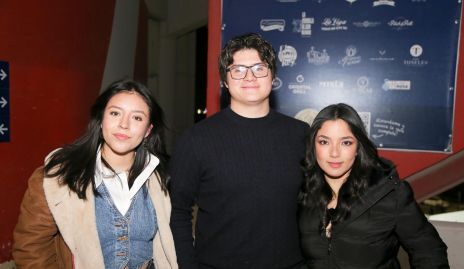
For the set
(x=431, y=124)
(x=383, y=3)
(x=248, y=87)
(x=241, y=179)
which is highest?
(x=383, y=3)

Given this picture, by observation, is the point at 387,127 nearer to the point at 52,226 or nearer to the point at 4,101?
the point at 52,226

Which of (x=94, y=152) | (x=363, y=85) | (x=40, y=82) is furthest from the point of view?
(x=40, y=82)

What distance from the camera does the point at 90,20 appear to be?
4.16 m

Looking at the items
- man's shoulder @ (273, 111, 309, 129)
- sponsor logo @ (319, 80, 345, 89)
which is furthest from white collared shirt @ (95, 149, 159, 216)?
sponsor logo @ (319, 80, 345, 89)

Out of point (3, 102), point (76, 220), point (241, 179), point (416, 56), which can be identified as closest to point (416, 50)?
point (416, 56)

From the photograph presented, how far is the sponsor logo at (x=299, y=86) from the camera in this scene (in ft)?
9.98

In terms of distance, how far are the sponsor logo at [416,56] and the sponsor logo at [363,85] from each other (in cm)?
32

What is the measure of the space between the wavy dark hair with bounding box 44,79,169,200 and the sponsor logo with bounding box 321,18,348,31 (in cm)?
162

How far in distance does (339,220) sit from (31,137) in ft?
9.32

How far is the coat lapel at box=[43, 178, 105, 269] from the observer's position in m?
1.69

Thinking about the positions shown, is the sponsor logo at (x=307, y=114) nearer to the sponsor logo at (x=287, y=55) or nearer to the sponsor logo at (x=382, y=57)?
the sponsor logo at (x=287, y=55)

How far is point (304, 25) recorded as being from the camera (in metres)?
3.01

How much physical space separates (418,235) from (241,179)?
2.54 feet

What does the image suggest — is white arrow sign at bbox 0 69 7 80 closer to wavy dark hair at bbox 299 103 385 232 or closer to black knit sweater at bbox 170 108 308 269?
black knit sweater at bbox 170 108 308 269
